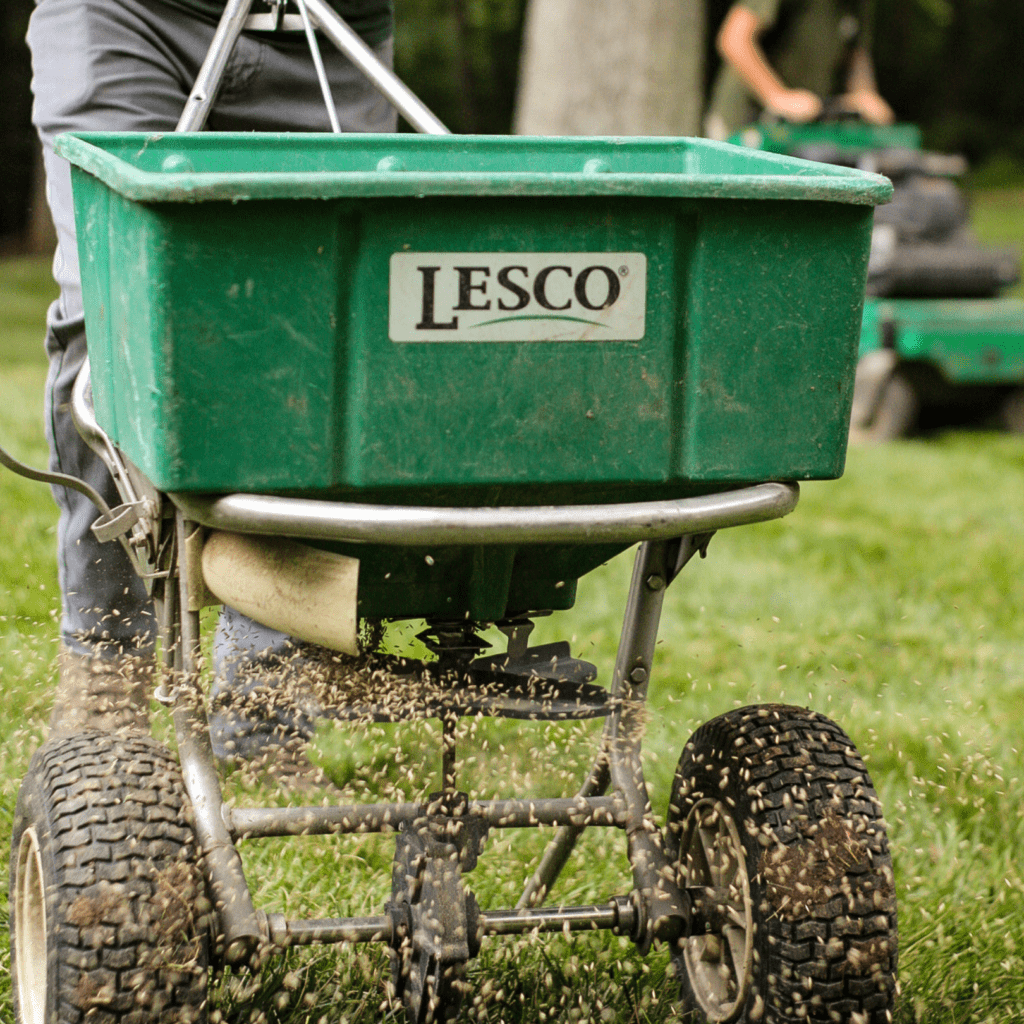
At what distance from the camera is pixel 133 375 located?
5.68 feet

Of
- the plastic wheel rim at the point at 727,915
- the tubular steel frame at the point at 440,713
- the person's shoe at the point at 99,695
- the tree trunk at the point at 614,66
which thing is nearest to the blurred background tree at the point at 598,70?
the tree trunk at the point at 614,66

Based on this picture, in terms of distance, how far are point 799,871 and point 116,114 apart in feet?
5.03

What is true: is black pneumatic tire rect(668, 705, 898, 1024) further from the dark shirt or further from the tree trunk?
the tree trunk

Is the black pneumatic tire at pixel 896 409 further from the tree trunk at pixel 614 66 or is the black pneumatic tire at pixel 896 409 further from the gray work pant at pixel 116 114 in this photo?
the gray work pant at pixel 116 114

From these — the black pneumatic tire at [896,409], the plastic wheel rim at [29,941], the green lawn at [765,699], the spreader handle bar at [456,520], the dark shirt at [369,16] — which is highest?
the dark shirt at [369,16]

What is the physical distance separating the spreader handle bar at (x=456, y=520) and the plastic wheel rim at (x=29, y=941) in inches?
23.2

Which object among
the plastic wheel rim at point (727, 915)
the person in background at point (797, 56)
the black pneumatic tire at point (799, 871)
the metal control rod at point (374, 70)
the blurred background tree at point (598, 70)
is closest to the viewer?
the black pneumatic tire at point (799, 871)

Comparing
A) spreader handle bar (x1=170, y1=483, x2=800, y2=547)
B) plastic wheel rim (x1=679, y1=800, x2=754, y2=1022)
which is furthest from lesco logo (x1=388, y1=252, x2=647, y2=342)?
plastic wheel rim (x1=679, y1=800, x2=754, y2=1022)

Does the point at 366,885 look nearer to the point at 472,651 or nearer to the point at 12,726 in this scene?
the point at 472,651

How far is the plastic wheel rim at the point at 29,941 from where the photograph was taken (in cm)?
201

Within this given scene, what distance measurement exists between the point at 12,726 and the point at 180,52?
1301 mm

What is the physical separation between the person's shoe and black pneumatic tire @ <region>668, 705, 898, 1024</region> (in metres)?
1.05

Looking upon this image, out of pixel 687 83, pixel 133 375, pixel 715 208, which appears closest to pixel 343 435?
pixel 133 375

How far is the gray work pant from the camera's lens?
2471 mm
